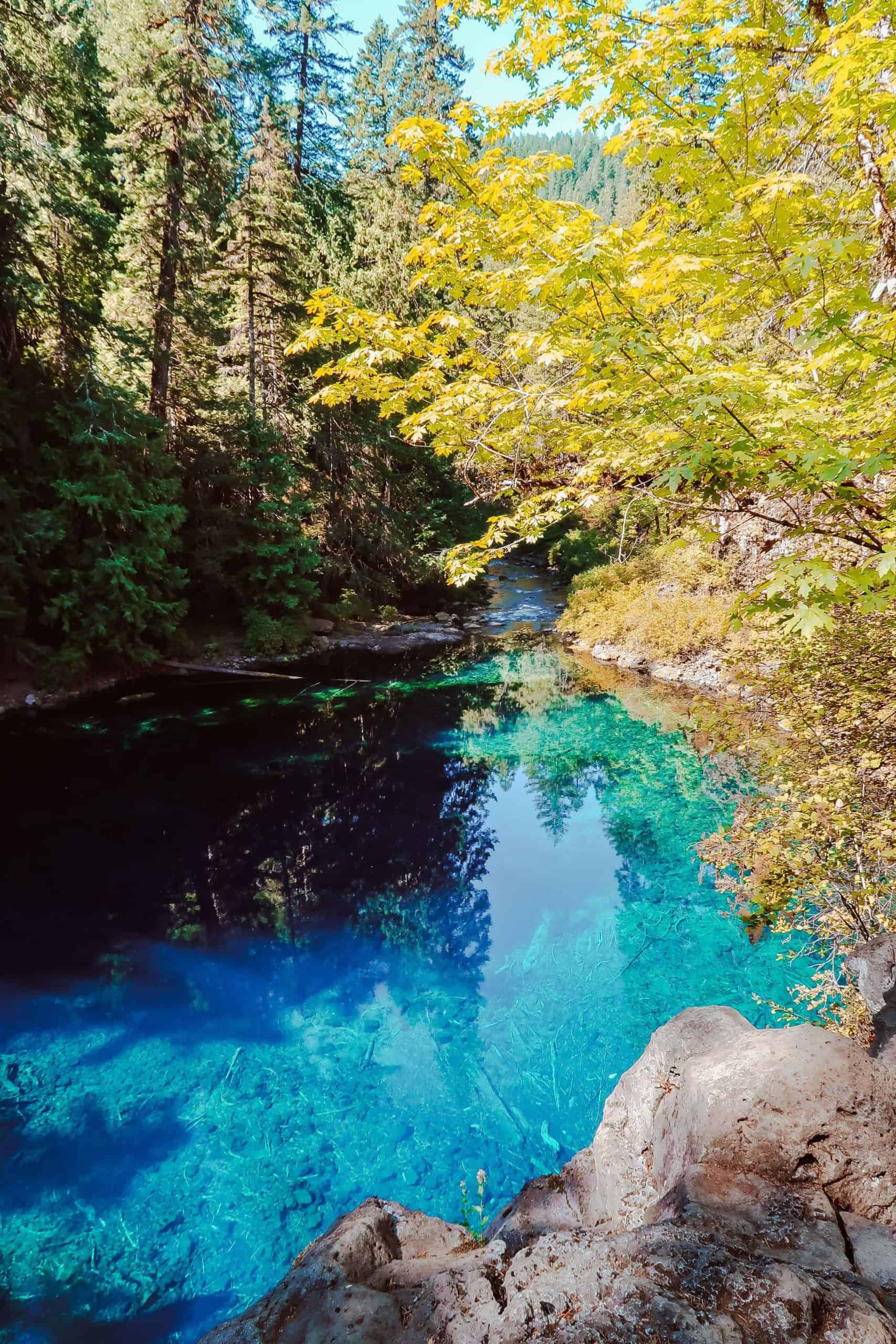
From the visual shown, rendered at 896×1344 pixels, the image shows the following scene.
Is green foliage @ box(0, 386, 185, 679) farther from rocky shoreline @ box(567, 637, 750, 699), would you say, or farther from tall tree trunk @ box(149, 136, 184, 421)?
rocky shoreline @ box(567, 637, 750, 699)

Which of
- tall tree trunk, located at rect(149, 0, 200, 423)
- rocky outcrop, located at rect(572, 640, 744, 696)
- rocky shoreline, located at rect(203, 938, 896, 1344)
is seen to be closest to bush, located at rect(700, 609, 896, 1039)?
rocky shoreline, located at rect(203, 938, 896, 1344)

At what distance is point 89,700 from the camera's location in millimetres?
14047

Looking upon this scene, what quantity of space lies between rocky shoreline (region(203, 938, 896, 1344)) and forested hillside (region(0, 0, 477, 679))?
42.1ft

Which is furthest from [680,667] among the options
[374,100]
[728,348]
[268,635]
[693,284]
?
[374,100]

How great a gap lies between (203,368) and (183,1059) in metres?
17.9

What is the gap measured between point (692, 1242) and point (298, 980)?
540 centimetres

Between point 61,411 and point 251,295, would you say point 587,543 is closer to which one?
point 251,295

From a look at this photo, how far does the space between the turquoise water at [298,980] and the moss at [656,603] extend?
4.14 metres

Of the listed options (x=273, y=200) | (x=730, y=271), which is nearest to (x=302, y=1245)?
(x=730, y=271)

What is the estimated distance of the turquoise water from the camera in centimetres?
448

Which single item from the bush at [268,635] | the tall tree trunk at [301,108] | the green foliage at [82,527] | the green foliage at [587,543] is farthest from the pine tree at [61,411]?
the green foliage at [587,543]

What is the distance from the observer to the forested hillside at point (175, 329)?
12484mm

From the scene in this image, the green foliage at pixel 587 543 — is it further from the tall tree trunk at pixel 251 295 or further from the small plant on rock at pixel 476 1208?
the small plant on rock at pixel 476 1208

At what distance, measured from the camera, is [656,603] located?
58.5ft
